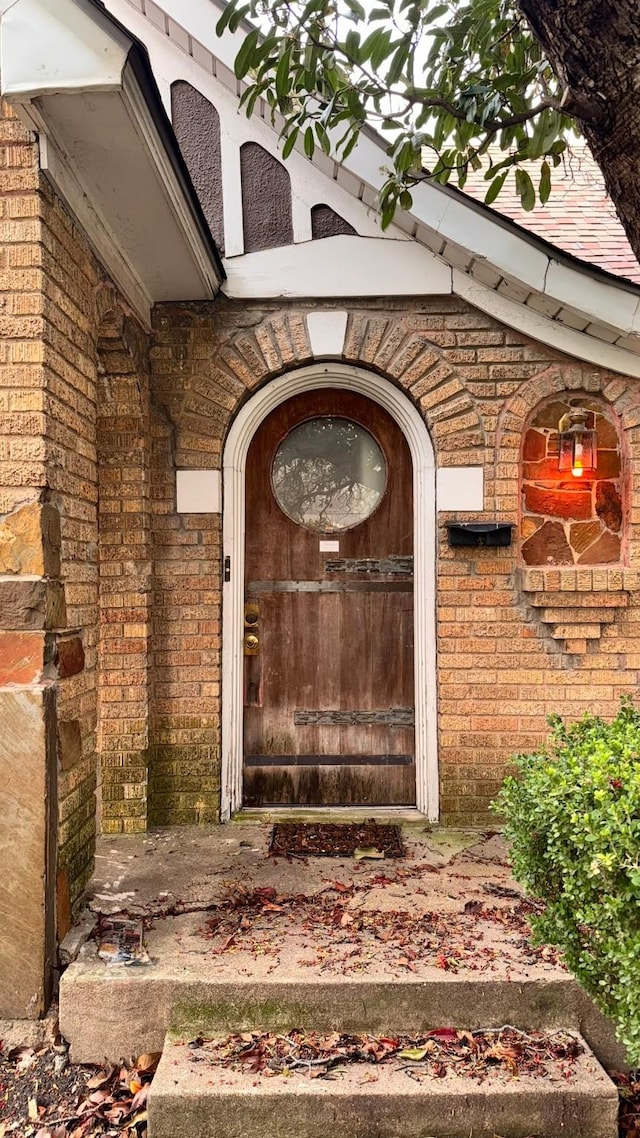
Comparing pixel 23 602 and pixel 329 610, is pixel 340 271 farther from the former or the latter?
pixel 23 602

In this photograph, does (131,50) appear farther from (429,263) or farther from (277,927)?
(277,927)

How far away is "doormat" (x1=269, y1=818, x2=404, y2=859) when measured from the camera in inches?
144

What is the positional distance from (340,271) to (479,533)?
1.61 metres

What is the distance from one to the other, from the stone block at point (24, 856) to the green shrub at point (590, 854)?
1619 mm

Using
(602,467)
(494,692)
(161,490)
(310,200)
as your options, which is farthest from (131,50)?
(494,692)

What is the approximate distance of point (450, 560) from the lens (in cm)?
401

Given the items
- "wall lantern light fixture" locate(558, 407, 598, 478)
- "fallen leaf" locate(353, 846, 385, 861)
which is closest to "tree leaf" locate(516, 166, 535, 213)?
"wall lantern light fixture" locate(558, 407, 598, 478)

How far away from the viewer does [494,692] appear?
4.00 m

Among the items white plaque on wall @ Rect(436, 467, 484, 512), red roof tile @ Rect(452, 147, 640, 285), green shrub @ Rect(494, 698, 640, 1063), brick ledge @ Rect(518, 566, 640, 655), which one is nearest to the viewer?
green shrub @ Rect(494, 698, 640, 1063)

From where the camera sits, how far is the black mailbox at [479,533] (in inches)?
154

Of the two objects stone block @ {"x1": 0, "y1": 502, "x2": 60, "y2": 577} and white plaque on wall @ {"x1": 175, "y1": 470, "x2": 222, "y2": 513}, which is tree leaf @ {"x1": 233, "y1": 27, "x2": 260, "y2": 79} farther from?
white plaque on wall @ {"x1": 175, "y1": 470, "x2": 222, "y2": 513}

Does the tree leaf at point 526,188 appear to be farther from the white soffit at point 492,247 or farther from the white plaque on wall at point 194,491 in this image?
the white plaque on wall at point 194,491

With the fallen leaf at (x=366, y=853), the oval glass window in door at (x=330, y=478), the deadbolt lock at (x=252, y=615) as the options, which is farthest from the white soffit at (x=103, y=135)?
the fallen leaf at (x=366, y=853)

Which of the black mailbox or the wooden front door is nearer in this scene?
the black mailbox
